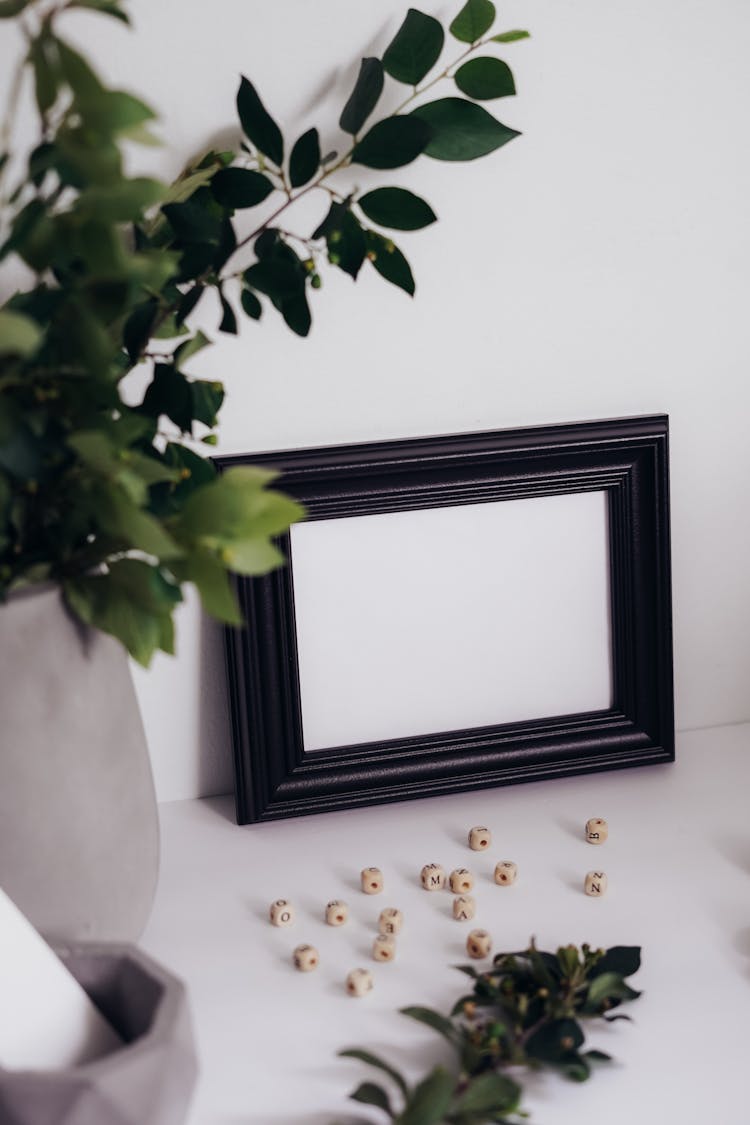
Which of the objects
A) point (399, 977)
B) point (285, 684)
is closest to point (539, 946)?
point (399, 977)

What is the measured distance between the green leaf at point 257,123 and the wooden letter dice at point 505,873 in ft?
1.80

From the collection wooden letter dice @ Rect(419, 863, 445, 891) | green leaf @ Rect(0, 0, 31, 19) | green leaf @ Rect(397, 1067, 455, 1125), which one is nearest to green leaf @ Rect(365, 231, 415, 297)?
green leaf @ Rect(0, 0, 31, 19)

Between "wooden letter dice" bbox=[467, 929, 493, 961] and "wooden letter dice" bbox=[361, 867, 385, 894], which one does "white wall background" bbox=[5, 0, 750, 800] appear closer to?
"wooden letter dice" bbox=[361, 867, 385, 894]

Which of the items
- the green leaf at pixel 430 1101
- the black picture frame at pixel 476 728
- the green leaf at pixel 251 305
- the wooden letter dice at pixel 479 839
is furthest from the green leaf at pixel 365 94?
the green leaf at pixel 430 1101

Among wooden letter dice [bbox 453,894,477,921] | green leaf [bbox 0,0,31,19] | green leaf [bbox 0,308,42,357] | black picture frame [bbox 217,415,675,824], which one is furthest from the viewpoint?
black picture frame [bbox 217,415,675,824]

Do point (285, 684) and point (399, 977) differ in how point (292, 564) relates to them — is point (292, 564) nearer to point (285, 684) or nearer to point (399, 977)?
point (285, 684)

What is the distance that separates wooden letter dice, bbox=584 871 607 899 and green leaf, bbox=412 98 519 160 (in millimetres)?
526

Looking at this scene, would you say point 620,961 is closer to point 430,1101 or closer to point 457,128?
point 430,1101

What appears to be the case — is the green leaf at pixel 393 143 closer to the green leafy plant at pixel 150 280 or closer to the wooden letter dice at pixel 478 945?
the green leafy plant at pixel 150 280

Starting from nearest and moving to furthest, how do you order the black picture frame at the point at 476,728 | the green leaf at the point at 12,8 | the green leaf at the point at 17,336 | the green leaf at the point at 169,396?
the green leaf at the point at 17,336, the green leaf at the point at 12,8, the green leaf at the point at 169,396, the black picture frame at the point at 476,728

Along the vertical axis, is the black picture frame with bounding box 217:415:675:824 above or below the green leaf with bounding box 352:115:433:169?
below

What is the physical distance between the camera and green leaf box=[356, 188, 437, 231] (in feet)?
2.76

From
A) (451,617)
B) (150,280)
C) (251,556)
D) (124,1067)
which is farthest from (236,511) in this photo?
(451,617)

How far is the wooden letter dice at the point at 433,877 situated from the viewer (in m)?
0.85
